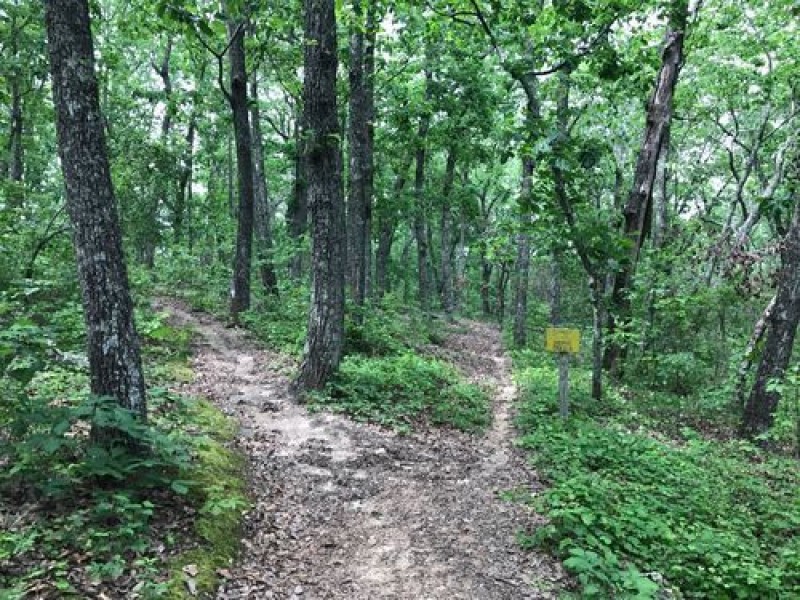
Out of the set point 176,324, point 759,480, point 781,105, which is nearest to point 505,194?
point 781,105

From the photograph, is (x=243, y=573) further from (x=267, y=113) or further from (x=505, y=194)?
(x=505, y=194)

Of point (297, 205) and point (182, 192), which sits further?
point (182, 192)

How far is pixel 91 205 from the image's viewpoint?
470 centimetres

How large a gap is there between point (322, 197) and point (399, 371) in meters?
3.61

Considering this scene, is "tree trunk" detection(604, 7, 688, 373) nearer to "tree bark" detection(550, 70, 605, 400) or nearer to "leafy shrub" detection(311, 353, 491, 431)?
"tree bark" detection(550, 70, 605, 400)

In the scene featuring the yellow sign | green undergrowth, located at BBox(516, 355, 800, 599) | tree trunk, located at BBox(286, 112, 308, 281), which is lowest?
green undergrowth, located at BBox(516, 355, 800, 599)

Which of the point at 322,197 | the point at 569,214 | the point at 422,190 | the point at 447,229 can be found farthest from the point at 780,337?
the point at 447,229

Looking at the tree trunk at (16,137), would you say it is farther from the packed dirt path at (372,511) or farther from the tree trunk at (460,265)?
the tree trunk at (460,265)

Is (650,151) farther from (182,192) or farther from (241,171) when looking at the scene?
(182,192)

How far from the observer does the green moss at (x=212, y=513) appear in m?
3.98

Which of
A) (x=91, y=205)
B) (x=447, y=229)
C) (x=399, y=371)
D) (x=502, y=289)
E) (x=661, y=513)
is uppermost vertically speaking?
(x=447, y=229)

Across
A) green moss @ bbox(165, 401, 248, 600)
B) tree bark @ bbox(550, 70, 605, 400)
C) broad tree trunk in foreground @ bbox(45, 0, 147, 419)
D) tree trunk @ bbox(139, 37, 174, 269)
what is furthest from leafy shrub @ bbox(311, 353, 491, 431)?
tree trunk @ bbox(139, 37, 174, 269)

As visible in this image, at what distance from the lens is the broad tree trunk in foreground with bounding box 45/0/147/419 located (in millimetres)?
4555

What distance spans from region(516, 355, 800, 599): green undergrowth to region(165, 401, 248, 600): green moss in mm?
2656
